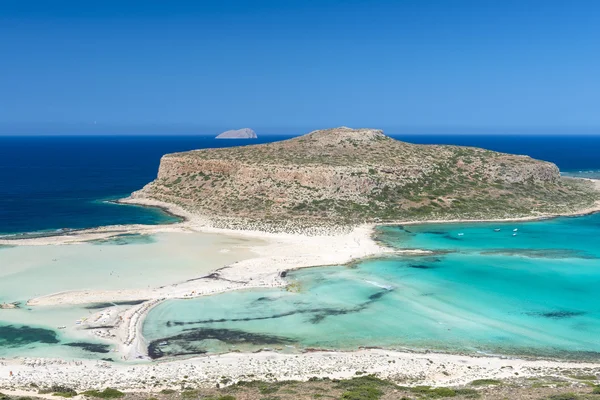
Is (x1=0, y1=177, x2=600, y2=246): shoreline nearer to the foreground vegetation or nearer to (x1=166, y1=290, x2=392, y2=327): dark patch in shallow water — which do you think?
(x1=166, y1=290, x2=392, y2=327): dark patch in shallow water

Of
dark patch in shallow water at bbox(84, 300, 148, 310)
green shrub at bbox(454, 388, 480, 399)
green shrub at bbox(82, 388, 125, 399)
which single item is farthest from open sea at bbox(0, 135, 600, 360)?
green shrub at bbox(454, 388, 480, 399)

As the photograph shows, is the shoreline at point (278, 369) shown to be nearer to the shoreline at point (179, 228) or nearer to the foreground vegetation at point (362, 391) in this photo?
the foreground vegetation at point (362, 391)

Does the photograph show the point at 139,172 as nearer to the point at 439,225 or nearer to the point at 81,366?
the point at 439,225

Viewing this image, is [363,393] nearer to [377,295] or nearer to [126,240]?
[377,295]

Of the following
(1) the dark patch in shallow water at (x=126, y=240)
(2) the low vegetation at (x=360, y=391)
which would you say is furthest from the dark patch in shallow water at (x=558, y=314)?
(1) the dark patch in shallow water at (x=126, y=240)

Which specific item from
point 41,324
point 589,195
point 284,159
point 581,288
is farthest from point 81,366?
point 589,195

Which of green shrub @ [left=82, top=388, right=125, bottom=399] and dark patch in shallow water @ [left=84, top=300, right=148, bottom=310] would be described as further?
dark patch in shallow water @ [left=84, top=300, right=148, bottom=310]
